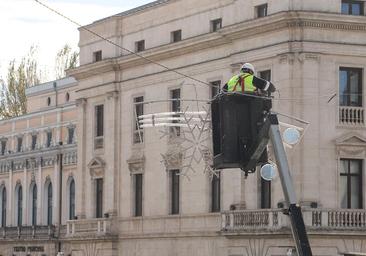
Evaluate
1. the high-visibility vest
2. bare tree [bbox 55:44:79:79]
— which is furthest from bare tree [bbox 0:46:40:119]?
the high-visibility vest

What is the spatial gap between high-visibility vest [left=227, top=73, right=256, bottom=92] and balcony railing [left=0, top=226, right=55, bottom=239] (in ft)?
221

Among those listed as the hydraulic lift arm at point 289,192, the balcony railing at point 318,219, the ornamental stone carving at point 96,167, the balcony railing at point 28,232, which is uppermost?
the ornamental stone carving at point 96,167

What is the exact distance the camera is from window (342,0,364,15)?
50.3m

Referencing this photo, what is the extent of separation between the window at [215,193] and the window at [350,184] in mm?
6509

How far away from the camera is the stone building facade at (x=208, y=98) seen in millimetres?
49312

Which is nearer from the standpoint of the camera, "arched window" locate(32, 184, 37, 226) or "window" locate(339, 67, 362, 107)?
"window" locate(339, 67, 362, 107)

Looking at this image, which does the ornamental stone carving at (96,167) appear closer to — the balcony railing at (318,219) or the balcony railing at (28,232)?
the balcony railing at (318,219)

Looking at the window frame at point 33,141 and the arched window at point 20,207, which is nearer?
the window frame at point 33,141

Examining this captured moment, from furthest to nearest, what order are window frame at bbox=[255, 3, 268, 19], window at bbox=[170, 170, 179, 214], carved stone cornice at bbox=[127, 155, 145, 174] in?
carved stone cornice at bbox=[127, 155, 145, 174]
window at bbox=[170, 170, 179, 214]
window frame at bbox=[255, 3, 268, 19]

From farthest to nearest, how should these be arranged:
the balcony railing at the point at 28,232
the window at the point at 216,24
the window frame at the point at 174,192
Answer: the balcony railing at the point at 28,232
the window frame at the point at 174,192
the window at the point at 216,24

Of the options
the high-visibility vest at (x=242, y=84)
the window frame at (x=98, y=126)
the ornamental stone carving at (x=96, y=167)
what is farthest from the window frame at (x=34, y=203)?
the high-visibility vest at (x=242, y=84)

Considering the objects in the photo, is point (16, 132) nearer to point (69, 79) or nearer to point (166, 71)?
point (69, 79)

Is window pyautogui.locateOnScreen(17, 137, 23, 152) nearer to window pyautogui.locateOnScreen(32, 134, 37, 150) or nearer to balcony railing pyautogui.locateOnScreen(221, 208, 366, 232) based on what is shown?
window pyautogui.locateOnScreen(32, 134, 37, 150)

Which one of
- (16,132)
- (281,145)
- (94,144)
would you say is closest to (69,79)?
(16,132)
